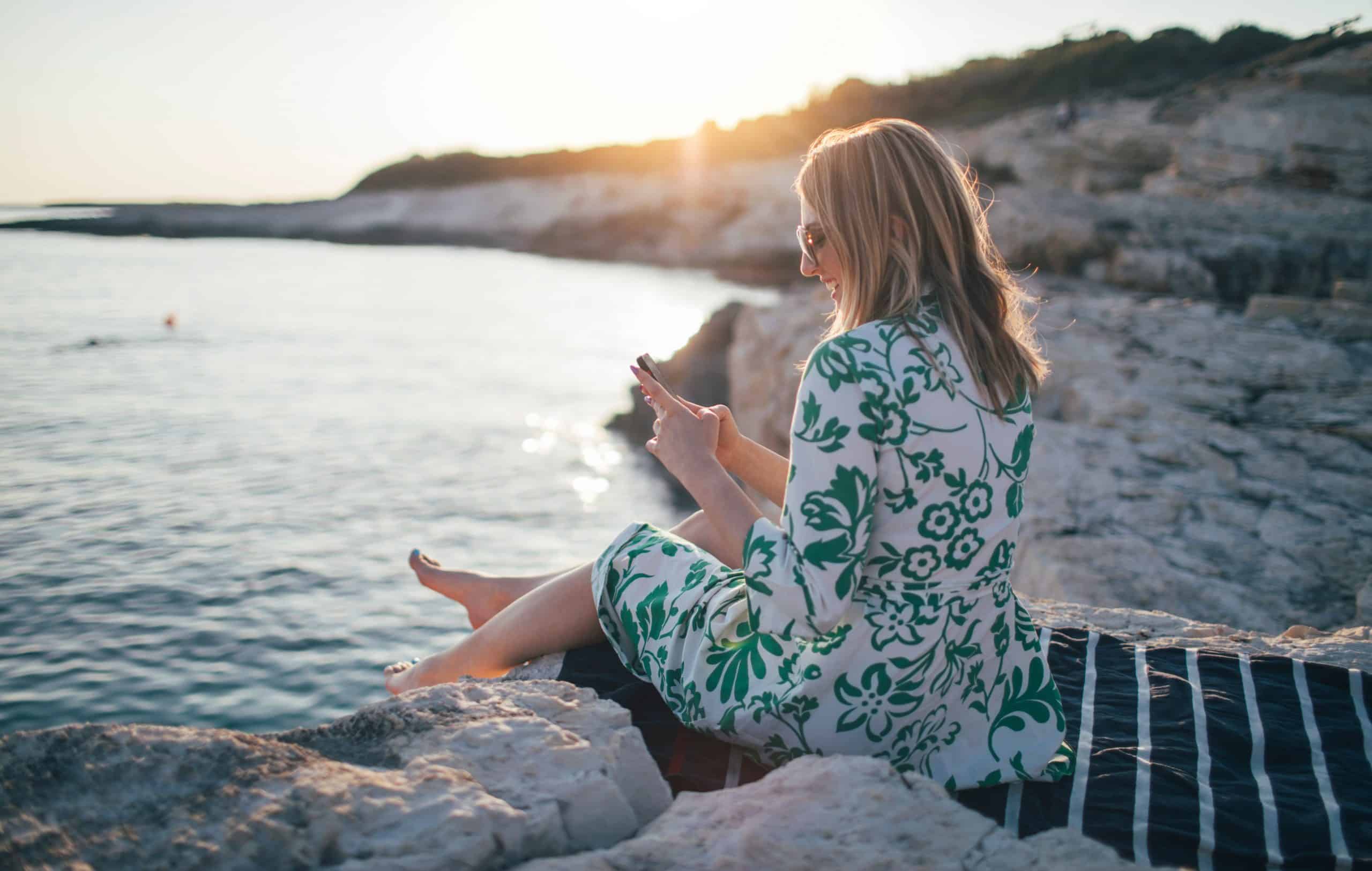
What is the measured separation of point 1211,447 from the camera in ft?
15.1

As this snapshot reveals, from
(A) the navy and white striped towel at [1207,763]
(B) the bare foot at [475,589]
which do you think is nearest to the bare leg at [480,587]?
(B) the bare foot at [475,589]

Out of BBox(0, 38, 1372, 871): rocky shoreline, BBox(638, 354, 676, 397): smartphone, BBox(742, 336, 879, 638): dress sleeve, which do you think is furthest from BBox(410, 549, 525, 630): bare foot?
BBox(742, 336, 879, 638): dress sleeve

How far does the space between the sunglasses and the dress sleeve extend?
28cm

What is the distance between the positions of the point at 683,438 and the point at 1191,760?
50.9 inches

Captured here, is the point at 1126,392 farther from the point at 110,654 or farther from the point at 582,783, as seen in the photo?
the point at 110,654

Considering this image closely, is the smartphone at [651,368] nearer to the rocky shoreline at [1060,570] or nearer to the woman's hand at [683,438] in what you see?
the woman's hand at [683,438]

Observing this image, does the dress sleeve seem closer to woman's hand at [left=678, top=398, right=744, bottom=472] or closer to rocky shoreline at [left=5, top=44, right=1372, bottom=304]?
woman's hand at [left=678, top=398, right=744, bottom=472]

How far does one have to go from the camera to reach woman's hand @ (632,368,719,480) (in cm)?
178

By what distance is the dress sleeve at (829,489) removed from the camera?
1.49 meters

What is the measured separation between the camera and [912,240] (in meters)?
1.64

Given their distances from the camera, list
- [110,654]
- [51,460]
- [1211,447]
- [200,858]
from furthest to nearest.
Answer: [51,460], [1211,447], [110,654], [200,858]

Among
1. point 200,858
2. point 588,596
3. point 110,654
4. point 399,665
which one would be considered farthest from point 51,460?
point 200,858

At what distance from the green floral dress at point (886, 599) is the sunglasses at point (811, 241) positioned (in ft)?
0.80

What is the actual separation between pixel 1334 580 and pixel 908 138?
302 centimetres
